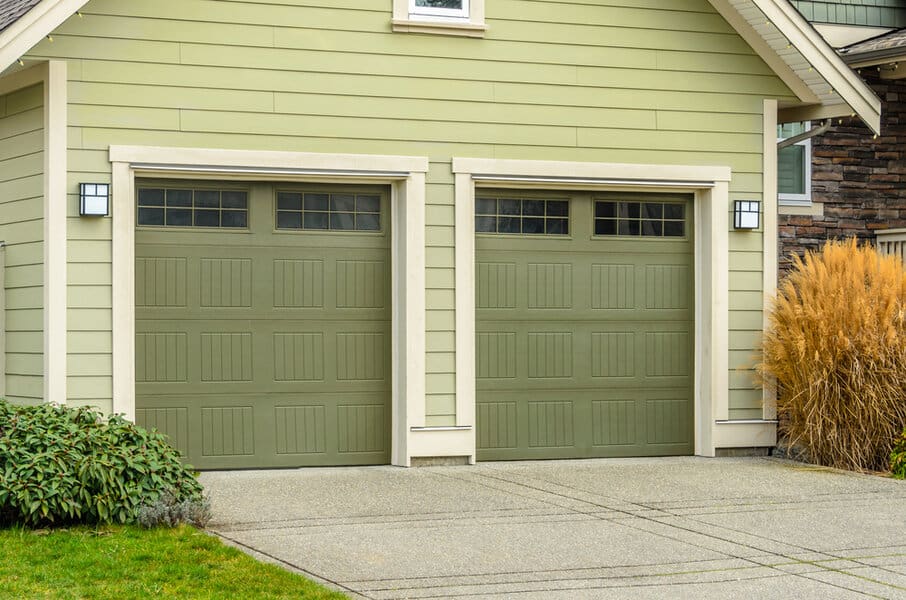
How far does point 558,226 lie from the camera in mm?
12180

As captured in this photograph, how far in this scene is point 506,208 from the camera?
12039 mm

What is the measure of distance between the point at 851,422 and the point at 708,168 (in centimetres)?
266

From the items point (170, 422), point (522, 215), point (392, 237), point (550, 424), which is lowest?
point (550, 424)

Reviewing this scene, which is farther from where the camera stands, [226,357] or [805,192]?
[805,192]

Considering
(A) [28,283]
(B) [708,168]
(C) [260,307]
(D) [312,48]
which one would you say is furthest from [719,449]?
(A) [28,283]

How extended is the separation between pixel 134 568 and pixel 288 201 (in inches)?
196

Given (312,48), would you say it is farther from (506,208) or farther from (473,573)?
(473,573)

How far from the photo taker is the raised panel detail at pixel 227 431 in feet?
36.6

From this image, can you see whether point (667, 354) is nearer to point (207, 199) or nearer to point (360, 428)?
point (360, 428)

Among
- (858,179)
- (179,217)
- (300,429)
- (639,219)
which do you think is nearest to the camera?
(179,217)

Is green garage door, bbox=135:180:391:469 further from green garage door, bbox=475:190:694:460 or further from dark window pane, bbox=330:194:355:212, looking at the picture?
green garage door, bbox=475:190:694:460

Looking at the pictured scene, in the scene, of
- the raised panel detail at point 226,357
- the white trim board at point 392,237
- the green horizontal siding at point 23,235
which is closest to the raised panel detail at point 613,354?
the white trim board at point 392,237

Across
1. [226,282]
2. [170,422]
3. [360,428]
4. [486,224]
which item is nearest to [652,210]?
[486,224]

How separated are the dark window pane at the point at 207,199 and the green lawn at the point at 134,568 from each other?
12.6 ft
